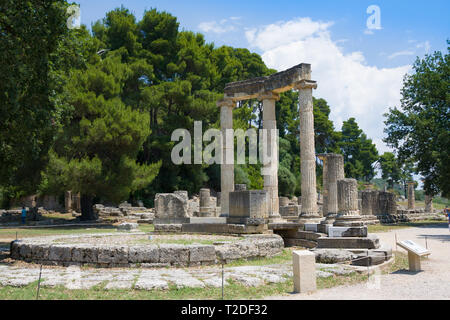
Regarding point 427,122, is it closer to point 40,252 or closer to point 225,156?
point 225,156

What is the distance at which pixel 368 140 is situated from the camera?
78.1 meters

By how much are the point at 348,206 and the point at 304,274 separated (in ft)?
23.0

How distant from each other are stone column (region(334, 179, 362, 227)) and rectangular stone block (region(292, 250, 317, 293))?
20.7 ft

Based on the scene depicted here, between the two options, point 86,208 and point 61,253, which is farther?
point 86,208

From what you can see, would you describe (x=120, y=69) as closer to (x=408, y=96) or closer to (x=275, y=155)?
(x=275, y=155)

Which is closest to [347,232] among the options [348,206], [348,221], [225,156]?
[348,221]

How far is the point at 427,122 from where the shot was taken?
29.1 metres

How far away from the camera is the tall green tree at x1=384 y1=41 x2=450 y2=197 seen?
2775cm

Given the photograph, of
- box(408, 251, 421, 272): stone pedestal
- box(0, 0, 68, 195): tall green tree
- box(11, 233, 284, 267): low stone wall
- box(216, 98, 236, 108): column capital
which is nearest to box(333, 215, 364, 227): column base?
box(408, 251, 421, 272): stone pedestal

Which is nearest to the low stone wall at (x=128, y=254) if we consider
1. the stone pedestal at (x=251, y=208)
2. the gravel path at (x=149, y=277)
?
the gravel path at (x=149, y=277)

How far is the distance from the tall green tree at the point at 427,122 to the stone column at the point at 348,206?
15.5 metres
